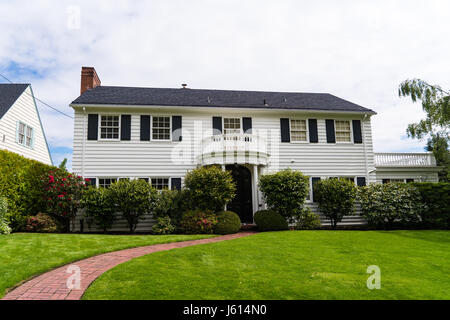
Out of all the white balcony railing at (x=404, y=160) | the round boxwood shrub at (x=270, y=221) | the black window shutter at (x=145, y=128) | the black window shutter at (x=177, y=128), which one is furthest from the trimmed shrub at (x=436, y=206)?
the black window shutter at (x=145, y=128)

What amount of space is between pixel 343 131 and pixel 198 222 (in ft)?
33.5

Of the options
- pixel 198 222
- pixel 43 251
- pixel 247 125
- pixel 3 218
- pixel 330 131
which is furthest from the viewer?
pixel 330 131

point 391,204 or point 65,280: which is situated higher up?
point 391,204

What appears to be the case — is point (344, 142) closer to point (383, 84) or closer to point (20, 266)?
point (383, 84)

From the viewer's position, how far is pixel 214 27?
442 inches

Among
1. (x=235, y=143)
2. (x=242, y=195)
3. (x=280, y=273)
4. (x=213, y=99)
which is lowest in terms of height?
(x=280, y=273)

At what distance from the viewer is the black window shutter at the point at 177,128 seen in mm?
15117

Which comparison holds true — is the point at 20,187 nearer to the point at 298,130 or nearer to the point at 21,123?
the point at 21,123

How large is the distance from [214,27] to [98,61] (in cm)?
1029

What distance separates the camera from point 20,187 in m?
11.1

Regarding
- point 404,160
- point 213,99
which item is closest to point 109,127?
point 213,99

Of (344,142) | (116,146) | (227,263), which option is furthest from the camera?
(344,142)

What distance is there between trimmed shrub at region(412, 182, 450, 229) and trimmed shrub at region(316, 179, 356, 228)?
3440mm

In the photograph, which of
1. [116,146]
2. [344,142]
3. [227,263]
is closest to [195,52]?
[116,146]
